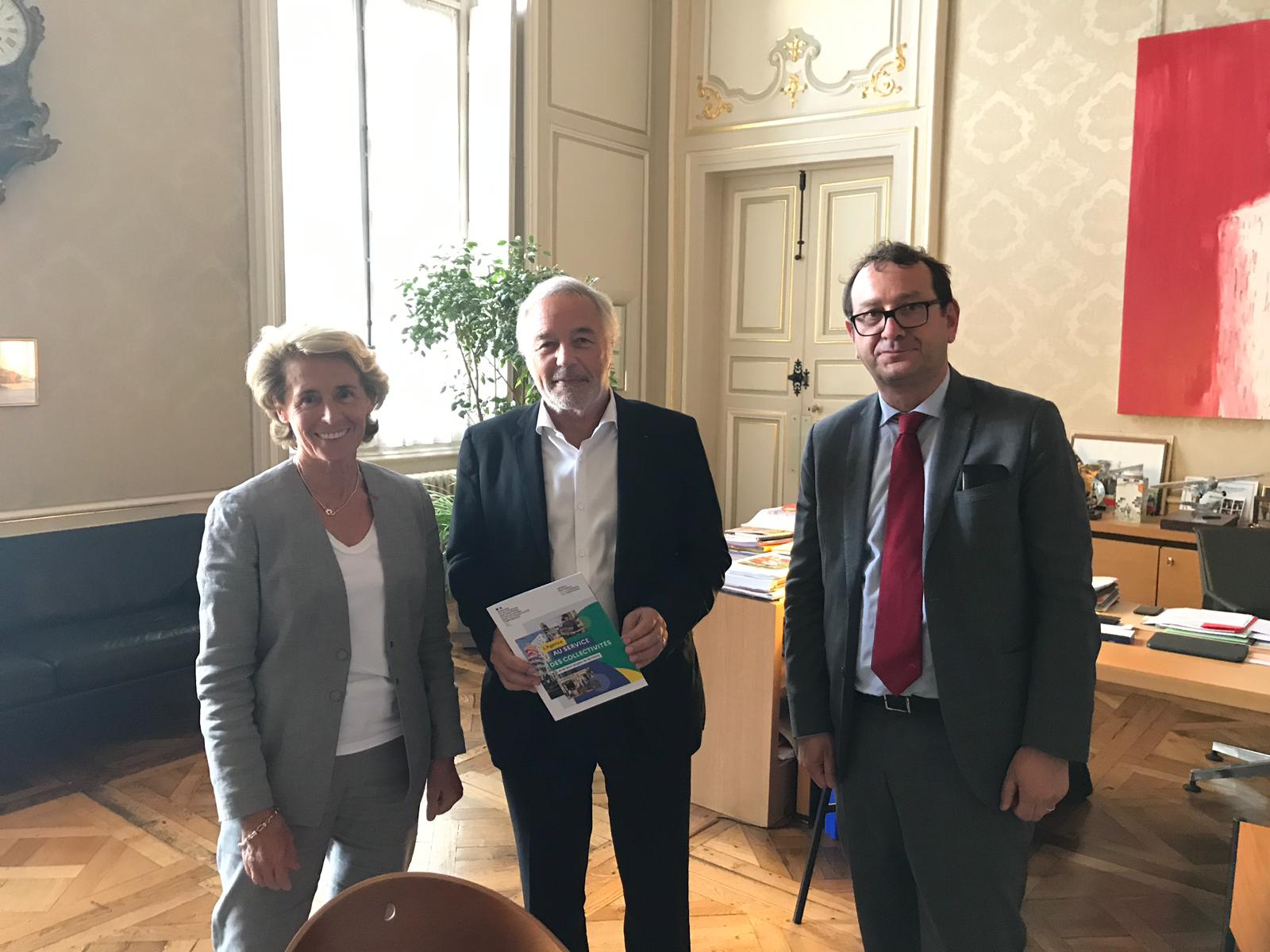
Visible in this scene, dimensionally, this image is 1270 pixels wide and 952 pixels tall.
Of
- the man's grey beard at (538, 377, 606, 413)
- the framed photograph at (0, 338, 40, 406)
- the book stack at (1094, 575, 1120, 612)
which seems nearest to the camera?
the man's grey beard at (538, 377, 606, 413)

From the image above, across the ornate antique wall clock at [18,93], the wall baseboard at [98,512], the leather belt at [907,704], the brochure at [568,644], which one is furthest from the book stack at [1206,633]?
the ornate antique wall clock at [18,93]

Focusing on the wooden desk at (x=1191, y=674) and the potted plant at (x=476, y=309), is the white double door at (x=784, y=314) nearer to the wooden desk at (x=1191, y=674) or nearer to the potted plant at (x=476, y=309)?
the potted plant at (x=476, y=309)

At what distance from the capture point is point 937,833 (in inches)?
66.9

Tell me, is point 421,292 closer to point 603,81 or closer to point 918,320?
point 603,81

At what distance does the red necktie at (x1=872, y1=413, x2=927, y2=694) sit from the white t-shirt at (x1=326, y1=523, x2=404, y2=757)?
0.84 meters

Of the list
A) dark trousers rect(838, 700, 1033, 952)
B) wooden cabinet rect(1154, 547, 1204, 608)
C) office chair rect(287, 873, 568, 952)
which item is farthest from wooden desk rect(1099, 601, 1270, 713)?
wooden cabinet rect(1154, 547, 1204, 608)

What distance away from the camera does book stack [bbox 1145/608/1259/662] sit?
2.61 meters

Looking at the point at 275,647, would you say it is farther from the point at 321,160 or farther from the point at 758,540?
the point at 321,160

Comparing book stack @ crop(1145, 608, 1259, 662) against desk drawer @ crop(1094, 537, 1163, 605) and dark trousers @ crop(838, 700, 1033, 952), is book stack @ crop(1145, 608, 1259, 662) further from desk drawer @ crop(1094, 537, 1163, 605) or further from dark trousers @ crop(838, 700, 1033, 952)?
desk drawer @ crop(1094, 537, 1163, 605)

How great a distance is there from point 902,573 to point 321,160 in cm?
464

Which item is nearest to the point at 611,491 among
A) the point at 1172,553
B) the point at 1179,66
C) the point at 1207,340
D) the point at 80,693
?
the point at 80,693

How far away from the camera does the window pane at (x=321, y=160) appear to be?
524 cm

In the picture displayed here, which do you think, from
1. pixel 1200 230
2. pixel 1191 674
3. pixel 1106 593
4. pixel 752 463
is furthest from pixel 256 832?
pixel 752 463

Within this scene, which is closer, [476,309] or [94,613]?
[94,613]
